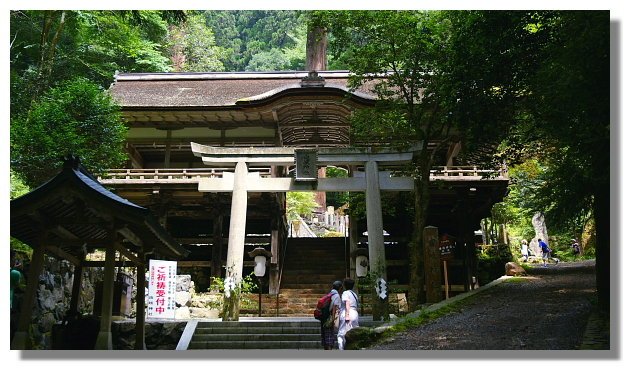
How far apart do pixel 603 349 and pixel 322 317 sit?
10.9 feet

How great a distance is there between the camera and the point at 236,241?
445 inches

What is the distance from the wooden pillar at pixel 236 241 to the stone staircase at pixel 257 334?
1.48 ft

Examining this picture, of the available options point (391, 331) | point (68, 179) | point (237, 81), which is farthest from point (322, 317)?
point (237, 81)

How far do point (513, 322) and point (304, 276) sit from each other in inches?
328

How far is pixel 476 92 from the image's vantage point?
998 centimetres

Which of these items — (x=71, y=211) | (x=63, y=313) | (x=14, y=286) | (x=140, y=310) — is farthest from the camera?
(x=63, y=313)

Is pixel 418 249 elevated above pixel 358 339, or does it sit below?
above

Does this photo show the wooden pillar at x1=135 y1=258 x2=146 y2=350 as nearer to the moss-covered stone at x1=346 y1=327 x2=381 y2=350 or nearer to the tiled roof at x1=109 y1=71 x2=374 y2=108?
the moss-covered stone at x1=346 y1=327 x2=381 y2=350

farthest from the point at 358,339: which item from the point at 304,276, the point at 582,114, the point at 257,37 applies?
the point at 257,37

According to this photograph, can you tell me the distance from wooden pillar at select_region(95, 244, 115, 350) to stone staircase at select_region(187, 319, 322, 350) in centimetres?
215

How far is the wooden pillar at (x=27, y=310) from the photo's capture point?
675cm

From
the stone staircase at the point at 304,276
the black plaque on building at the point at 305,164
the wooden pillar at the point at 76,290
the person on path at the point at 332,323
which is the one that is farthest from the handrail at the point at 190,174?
the person on path at the point at 332,323

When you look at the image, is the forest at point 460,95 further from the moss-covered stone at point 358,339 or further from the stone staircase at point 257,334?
the stone staircase at point 257,334

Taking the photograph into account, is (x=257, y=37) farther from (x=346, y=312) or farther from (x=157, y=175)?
(x=346, y=312)
